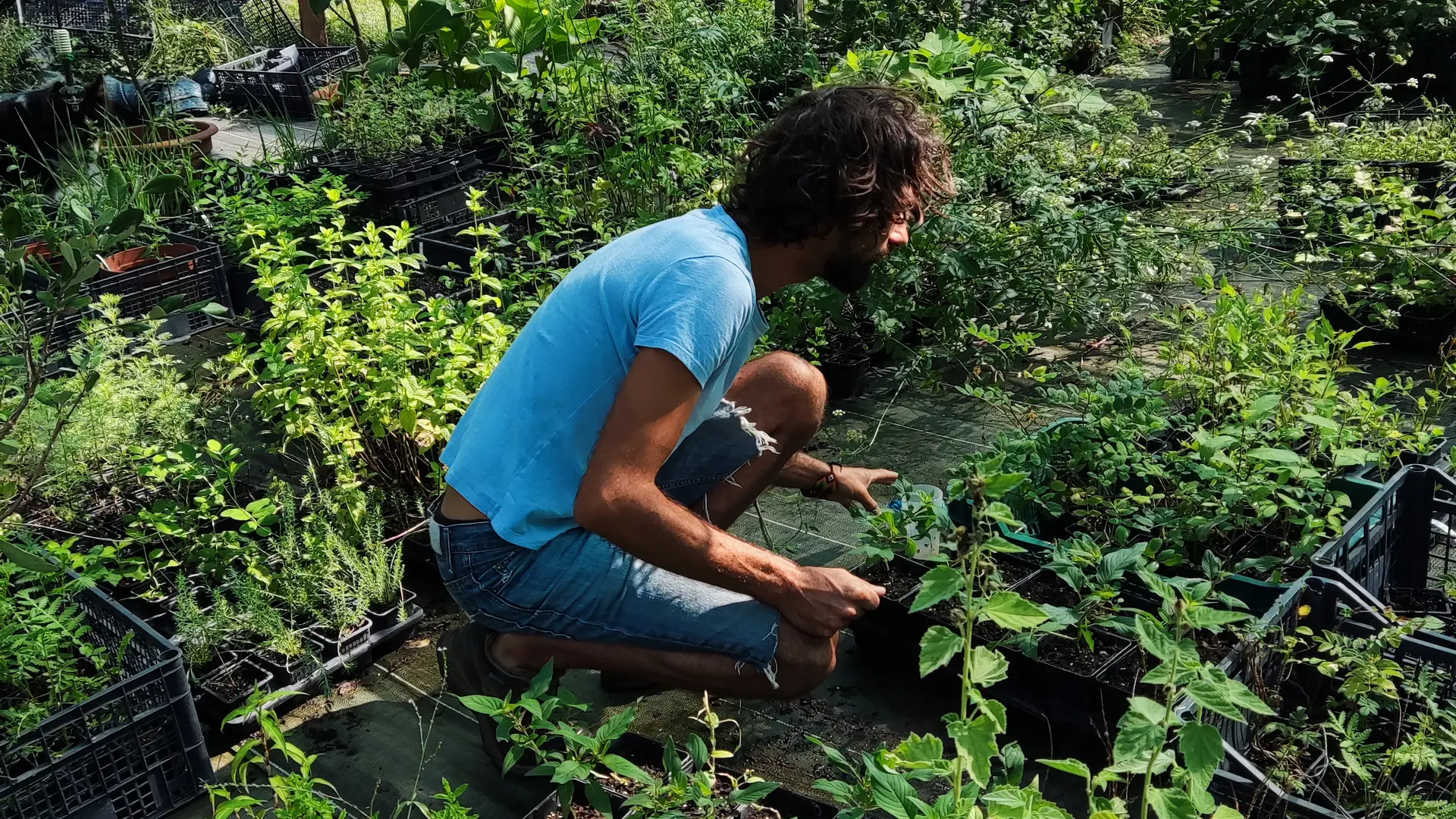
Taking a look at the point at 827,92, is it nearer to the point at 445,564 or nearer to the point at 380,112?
the point at 445,564

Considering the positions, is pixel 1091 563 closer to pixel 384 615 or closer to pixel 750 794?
pixel 750 794

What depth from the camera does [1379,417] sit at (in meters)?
2.55

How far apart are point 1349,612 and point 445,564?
165 centimetres

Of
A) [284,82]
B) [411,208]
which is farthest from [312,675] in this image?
[284,82]

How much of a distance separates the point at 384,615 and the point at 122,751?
67 cm

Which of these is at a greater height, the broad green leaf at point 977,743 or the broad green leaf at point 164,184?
the broad green leaf at point 164,184

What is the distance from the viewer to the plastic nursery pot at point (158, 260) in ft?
14.6

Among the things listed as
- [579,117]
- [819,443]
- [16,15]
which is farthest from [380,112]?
[16,15]

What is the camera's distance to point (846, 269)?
7.54 feet

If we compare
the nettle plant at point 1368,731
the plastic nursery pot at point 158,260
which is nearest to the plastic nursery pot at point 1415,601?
the nettle plant at point 1368,731

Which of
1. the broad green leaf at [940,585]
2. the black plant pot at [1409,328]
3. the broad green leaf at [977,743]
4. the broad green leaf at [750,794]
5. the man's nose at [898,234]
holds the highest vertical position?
the man's nose at [898,234]

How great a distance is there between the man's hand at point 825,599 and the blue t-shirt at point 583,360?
0.38 metres

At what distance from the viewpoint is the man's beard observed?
2.28 metres

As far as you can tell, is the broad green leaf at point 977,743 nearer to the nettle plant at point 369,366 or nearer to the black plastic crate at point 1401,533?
the black plastic crate at point 1401,533
